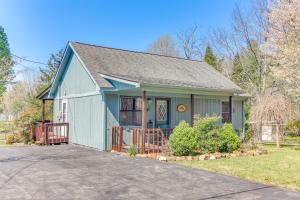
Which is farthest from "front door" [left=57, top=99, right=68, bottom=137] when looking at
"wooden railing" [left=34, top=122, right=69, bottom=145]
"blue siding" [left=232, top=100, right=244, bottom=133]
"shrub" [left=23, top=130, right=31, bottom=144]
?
"blue siding" [left=232, top=100, right=244, bottom=133]

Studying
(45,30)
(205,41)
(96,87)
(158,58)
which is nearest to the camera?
(96,87)

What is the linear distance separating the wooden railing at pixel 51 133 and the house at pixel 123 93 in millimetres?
427

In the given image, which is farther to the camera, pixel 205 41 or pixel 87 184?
pixel 205 41

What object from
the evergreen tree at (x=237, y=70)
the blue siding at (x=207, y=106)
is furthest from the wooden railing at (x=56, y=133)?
the evergreen tree at (x=237, y=70)

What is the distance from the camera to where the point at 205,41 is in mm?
36000

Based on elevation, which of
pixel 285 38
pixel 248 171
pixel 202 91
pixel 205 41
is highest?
pixel 205 41

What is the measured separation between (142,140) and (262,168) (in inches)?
179

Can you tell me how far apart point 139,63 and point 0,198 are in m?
12.2

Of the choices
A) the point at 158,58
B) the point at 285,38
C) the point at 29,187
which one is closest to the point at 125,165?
the point at 29,187

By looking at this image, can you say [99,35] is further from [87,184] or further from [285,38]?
[87,184]

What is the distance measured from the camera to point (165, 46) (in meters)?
41.0

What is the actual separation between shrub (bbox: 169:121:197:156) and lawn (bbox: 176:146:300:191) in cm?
89

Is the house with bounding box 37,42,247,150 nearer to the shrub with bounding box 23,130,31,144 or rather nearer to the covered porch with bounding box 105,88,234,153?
the covered porch with bounding box 105,88,234,153

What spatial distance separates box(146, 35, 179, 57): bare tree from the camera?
40.4m
